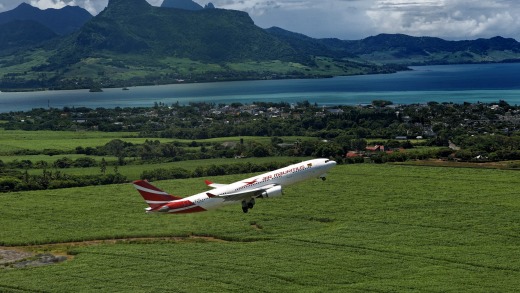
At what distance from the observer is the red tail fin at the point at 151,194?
93.2 meters

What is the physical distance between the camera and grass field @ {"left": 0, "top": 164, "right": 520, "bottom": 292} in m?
85.2

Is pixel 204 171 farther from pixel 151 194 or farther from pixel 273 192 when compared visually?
pixel 273 192

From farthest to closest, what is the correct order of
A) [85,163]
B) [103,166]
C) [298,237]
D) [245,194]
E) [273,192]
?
1. [85,163]
2. [103,166]
3. [298,237]
4. [245,194]
5. [273,192]

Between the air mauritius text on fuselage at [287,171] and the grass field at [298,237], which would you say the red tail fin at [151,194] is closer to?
the grass field at [298,237]

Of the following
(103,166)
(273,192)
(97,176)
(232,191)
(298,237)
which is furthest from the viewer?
(103,166)

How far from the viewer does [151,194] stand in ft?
306

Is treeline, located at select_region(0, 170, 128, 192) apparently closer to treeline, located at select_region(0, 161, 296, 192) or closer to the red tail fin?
treeline, located at select_region(0, 161, 296, 192)

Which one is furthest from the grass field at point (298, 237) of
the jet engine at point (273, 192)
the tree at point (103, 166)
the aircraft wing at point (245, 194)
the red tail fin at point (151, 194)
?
the tree at point (103, 166)

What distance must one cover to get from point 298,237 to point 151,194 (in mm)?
24009

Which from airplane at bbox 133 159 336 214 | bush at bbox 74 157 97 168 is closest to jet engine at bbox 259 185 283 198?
airplane at bbox 133 159 336 214

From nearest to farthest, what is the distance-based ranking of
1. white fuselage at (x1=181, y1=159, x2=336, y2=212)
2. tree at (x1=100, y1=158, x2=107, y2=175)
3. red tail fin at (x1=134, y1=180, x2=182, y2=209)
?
white fuselage at (x1=181, y1=159, x2=336, y2=212) → red tail fin at (x1=134, y1=180, x2=182, y2=209) → tree at (x1=100, y1=158, x2=107, y2=175)

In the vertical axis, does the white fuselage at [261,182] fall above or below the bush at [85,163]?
above

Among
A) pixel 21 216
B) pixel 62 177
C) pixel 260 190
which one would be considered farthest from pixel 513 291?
pixel 62 177

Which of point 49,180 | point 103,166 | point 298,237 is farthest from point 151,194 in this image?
point 103,166
